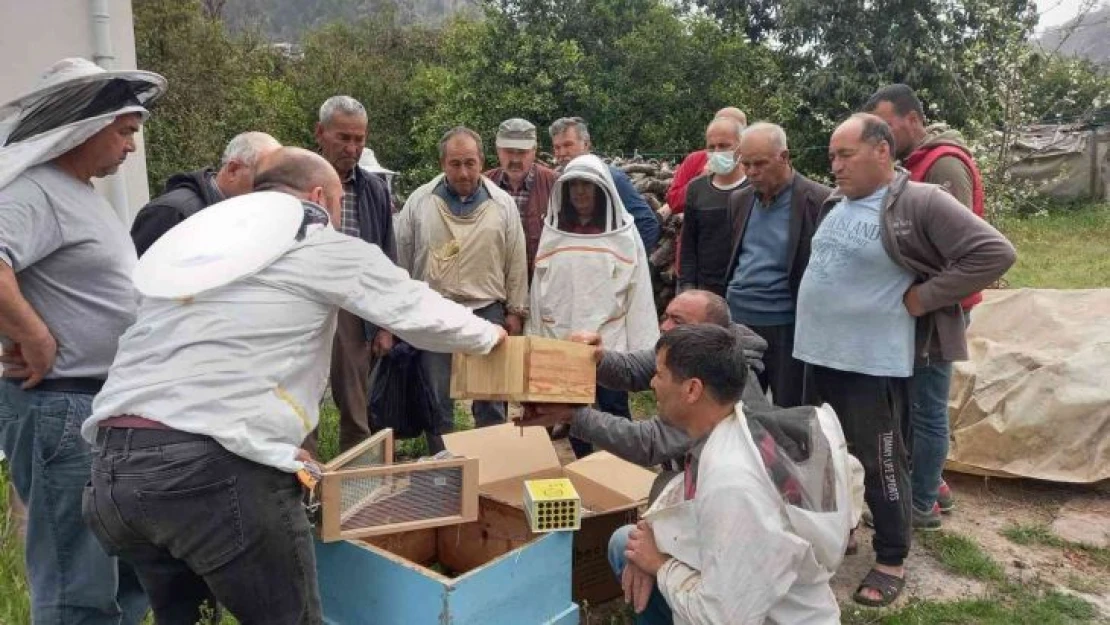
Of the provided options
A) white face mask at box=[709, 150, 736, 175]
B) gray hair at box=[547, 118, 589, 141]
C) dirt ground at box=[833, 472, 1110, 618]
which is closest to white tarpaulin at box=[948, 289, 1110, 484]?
dirt ground at box=[833, 472, 1110, 618]

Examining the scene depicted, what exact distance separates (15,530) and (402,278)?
8.85ft

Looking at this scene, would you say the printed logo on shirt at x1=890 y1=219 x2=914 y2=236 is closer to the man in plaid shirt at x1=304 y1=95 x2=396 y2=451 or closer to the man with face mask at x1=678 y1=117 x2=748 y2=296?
the man with face mask at x1=678 y1=117 x2=748 y2=296

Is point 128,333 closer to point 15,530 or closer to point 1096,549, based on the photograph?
point 15,530

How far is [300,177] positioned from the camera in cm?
268

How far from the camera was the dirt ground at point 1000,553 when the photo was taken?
4109mm

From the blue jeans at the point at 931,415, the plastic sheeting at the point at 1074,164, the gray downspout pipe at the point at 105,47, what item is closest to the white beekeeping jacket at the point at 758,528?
the blue jeans at the point at 931,415

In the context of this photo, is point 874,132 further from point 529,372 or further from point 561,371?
point 529,372

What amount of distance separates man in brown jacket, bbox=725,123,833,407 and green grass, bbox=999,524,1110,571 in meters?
1.43

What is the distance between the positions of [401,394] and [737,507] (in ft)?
9.57

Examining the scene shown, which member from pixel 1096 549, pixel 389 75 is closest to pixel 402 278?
pixel 1096 549

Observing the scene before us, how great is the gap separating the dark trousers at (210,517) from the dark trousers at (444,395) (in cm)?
245

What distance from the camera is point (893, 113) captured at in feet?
14.4

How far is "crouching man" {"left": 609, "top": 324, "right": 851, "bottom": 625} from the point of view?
2434 mm

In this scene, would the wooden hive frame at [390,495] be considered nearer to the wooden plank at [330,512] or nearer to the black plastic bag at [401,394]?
the wooden plank at [330,512]
